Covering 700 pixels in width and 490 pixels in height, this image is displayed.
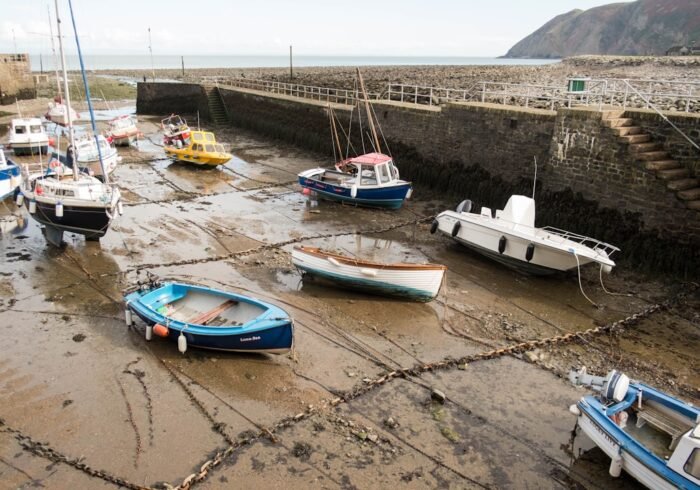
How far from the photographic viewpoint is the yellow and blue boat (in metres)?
22.5

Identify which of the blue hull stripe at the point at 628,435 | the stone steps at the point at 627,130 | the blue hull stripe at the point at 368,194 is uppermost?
the stone steps at the point at 627,130

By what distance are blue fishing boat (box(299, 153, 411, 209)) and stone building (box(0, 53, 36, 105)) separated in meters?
33.3

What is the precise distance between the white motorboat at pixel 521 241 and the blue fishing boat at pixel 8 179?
526 inches

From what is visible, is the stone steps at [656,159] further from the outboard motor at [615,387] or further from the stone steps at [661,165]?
the outboard motor at [615,387]

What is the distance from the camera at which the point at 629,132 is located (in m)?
13.6

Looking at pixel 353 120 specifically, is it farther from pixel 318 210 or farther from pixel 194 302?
pixel 194 302

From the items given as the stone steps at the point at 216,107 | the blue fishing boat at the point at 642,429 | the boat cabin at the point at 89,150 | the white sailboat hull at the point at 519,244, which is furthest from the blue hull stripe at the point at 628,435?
the stone steps at the point at 216,107

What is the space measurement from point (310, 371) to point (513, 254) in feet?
20.1

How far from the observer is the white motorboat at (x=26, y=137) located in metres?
24.7

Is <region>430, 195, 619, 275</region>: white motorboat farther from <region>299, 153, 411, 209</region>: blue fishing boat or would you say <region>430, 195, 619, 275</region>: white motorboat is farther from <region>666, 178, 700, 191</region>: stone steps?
<region>299, 153, 411, 209</region>: blue fishing boat

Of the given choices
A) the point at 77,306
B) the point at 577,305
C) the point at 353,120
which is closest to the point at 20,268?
the point at 77,306

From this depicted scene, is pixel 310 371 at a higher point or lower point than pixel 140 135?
lower

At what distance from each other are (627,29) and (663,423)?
5138 inches

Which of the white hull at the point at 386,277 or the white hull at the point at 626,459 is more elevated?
the white hull at the point at 386,277
